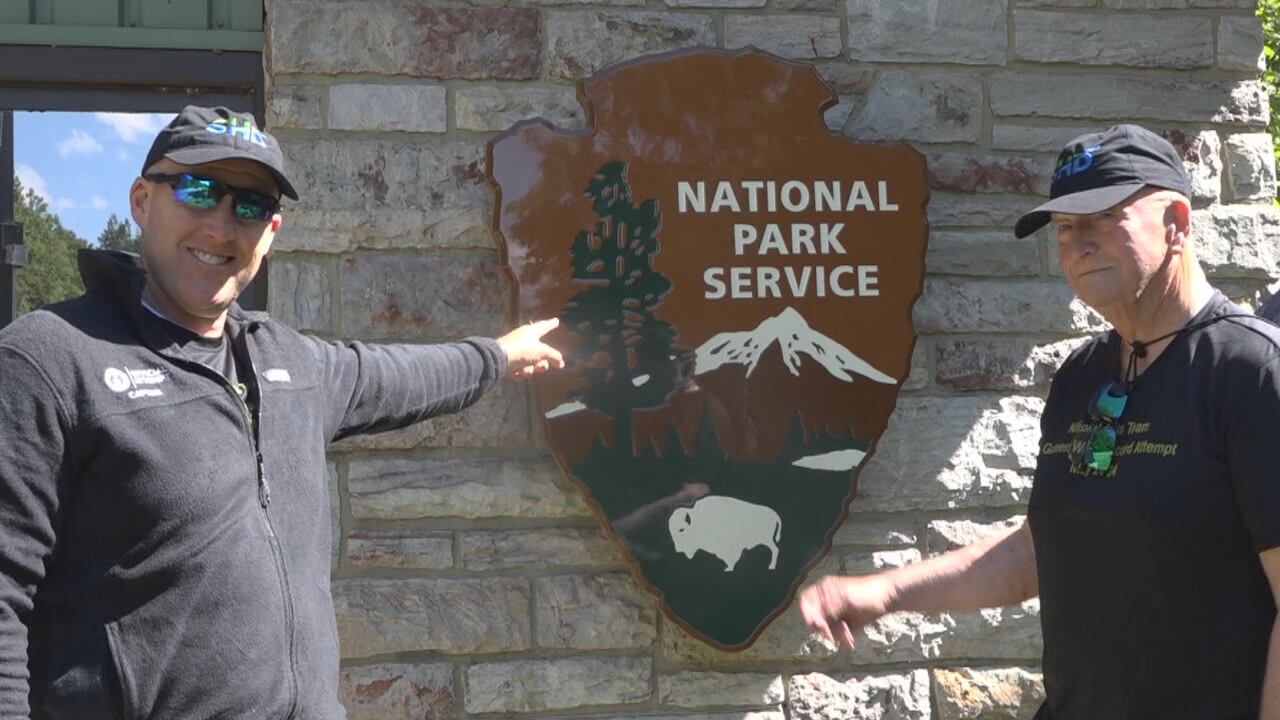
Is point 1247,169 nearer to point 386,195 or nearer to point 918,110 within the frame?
point 918,110

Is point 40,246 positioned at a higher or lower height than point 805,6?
lower

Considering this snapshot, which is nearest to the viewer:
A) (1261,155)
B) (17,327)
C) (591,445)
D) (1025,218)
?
(17,327)

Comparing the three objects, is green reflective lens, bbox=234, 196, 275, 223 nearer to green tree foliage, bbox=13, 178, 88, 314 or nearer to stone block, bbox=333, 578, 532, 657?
stone block, bbox=333, 578, 532, 657

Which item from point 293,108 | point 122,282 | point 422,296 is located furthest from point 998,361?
point 122,282

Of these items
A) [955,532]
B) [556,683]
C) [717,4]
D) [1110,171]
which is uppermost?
[717,4]

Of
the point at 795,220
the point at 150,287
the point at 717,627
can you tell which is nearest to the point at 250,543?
the point at 150,287

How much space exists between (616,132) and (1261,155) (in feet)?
6.11

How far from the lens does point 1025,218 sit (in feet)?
8.49

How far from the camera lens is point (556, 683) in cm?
326

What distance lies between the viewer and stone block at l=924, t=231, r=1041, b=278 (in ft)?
11.7

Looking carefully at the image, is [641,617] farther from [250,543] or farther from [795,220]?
[250,543]

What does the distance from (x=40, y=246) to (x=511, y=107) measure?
56.4 inches

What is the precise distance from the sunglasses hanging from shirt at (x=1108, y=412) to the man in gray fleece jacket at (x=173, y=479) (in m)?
1.37

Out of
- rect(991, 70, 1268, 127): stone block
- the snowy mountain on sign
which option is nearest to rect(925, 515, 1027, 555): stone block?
the snowy mountain on sign
